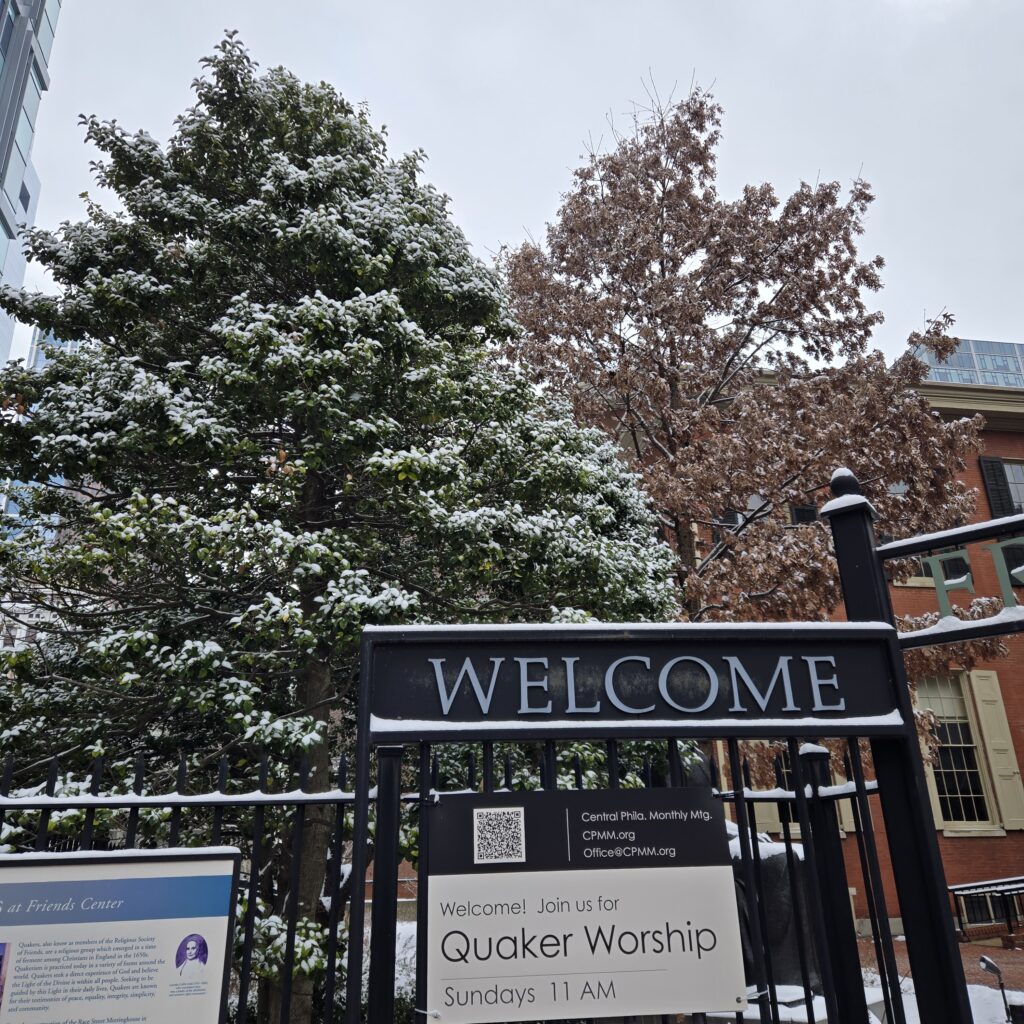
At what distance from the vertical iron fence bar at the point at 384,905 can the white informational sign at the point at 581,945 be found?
5.7 inches

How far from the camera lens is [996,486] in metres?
20.1

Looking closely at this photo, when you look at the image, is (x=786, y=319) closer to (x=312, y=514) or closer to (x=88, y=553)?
(x=312, y=514)

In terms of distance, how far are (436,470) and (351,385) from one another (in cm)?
123

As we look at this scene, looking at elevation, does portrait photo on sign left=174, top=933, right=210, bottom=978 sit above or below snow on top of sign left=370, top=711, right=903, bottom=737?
below

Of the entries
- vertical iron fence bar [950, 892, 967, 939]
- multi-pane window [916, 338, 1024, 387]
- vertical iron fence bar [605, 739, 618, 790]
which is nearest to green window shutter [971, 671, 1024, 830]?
vertical iron fence bar [950, 892, 967, 939]

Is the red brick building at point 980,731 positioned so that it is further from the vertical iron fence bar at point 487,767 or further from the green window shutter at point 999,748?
the vertical iron fence bar at point 487,767

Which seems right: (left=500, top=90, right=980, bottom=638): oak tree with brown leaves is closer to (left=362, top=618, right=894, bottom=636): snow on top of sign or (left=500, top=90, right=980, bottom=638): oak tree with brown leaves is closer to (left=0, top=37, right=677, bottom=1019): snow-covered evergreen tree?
(left=0, top=37, right=677, bottom=1019): snow-covered evergreen tree

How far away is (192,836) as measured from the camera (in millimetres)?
7086

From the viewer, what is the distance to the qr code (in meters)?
2.87

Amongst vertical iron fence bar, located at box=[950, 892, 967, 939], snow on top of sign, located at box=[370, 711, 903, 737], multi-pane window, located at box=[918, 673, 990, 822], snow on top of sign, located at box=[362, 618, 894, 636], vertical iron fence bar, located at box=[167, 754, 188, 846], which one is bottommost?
vertical iron fence bar, located at box=[950, 892, 967, 939]

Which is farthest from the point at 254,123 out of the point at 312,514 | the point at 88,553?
the point at 88,553

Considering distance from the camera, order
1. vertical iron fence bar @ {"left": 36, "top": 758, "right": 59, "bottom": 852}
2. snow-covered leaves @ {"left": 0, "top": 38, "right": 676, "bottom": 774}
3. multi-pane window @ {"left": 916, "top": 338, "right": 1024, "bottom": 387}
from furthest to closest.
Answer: multi-pane window @ {"left": 916, "top": 338, "right": 1024, "bottom": 387} < snow-covered leaves @ {"left": 0, "top": 38, "right": 676, "bottom": 774} < vertical iron fence bar @ {"left": 36, "top": 758, "right": 59, "bottom": 852}

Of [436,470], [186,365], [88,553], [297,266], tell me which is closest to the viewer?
[88,553]

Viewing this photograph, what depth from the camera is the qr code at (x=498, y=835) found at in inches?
113
